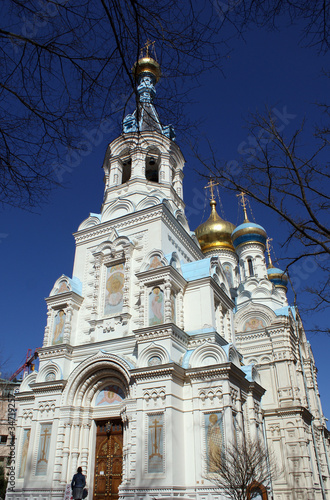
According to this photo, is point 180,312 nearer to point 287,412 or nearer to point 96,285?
point 96,285

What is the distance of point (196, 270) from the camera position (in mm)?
14289

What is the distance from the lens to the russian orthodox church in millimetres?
10758

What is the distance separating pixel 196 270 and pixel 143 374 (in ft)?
14.1

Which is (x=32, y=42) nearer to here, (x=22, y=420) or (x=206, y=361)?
(x=206, y=361)

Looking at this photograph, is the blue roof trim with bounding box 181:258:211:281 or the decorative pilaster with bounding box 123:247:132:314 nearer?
the decorative pilaster with bounding box 123:247:132:314

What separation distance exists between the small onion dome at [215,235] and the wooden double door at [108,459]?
60.2 ft

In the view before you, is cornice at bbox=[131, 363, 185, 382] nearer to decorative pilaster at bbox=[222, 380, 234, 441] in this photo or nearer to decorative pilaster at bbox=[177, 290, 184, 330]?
decorative pilaster at bbox=[222, 380, 234, 441]

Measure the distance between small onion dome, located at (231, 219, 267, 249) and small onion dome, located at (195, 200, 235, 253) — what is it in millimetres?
2553

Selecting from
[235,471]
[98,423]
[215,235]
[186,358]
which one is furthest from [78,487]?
[215,235]

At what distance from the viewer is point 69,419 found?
12.2 meters

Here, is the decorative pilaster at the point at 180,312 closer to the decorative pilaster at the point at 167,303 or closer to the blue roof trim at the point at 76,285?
the decorative pilaster at the point at 167,303

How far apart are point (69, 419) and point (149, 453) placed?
291 centimetres

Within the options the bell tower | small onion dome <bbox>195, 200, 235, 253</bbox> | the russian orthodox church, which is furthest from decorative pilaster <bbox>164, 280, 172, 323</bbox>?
small onion dome <bbox>195, 200, 235, 253</bbox>

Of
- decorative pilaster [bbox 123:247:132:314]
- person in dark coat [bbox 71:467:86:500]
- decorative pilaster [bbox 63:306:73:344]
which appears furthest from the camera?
decorative pilaster [bbox 63:306:73:344]
